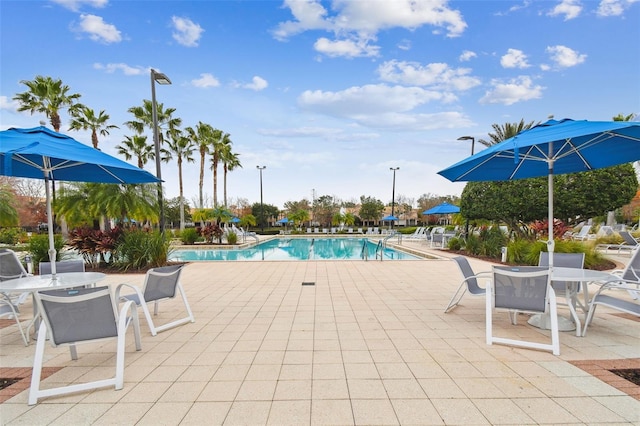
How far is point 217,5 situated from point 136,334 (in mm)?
9383

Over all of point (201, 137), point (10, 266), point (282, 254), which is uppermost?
point (201, 137)

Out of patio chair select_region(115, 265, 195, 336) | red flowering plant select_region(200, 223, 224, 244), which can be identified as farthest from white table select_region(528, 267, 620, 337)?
red flowering plant select_region(200, 223, 224, 244)

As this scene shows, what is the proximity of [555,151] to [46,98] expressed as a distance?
77.4 ft

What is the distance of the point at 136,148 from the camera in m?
23.7

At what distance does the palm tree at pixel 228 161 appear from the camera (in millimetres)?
28812

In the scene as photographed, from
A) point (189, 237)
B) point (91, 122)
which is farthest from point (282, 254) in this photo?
point (91, 122)

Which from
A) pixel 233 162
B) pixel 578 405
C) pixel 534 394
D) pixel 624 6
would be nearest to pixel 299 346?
pixel 534 394

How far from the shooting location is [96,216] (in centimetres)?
1091

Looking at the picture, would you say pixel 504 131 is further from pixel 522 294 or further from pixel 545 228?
pixel 522 294

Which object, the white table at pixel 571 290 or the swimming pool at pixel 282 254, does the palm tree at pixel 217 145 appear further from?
the white table at pixel 571 290

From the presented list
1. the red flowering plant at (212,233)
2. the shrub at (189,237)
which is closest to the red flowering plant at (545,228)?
the red flowering plant at (212,233)

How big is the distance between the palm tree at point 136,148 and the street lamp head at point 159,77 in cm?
1665

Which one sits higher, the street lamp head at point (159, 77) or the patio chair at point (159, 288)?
the street lamp head at point (159, 77)

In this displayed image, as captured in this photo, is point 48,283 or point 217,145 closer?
point 48,283
